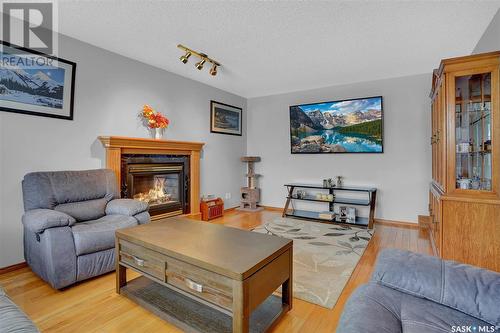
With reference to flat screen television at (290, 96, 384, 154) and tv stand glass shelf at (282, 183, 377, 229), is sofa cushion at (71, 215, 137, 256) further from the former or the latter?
flat screen television at (290, 96, 384, 154)

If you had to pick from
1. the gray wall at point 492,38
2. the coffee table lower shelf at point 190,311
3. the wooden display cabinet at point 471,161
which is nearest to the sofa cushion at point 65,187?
the coffee table lower shelf at point 190,311

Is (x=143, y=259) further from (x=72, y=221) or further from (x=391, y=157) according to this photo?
(x=391, y=157)

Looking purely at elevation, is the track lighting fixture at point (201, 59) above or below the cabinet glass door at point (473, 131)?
above

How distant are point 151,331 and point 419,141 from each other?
171 inches

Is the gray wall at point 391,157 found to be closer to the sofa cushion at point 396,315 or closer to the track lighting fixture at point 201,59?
the track lighting fixture at point 201,59

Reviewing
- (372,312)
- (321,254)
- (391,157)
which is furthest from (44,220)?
(391,157)

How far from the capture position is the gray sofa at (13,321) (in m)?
0.91

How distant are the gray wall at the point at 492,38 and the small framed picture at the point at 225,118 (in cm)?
384

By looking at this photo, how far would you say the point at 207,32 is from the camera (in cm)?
270

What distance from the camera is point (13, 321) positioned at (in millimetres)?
963

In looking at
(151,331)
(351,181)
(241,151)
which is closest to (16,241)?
(151,331)

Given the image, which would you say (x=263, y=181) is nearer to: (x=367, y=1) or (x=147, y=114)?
(x=147, y=114)

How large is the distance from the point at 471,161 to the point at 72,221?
11.9 feet

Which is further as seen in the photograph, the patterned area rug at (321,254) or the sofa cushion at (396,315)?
the patterned area rug at (321,254)
